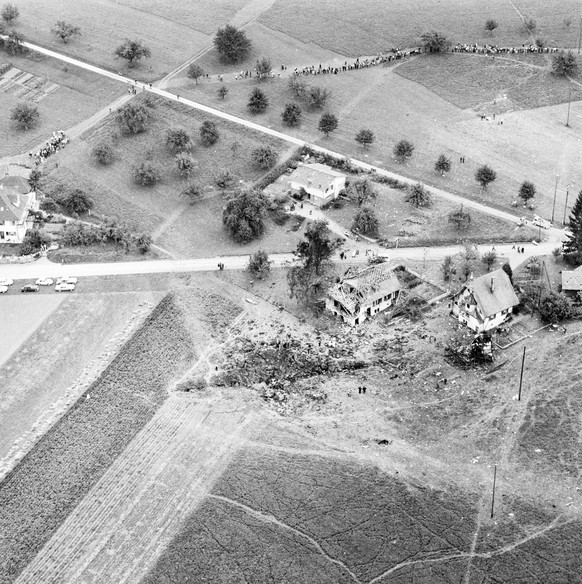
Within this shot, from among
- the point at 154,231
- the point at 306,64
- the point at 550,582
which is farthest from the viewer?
the point at 306,64

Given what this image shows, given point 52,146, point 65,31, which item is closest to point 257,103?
point 52,146

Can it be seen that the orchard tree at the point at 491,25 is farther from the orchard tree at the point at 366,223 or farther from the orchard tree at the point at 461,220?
the orchard tree at the point at 366,223

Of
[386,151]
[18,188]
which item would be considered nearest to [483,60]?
[386,151]

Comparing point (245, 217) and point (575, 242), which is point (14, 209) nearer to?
point (245, 217)

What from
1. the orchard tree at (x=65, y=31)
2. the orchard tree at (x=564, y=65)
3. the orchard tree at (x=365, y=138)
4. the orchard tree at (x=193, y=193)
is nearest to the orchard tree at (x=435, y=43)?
the orchard tree at (x=564, y=65)

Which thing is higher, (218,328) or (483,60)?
(483,60)

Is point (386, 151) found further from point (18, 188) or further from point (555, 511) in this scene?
point (555, 511)
